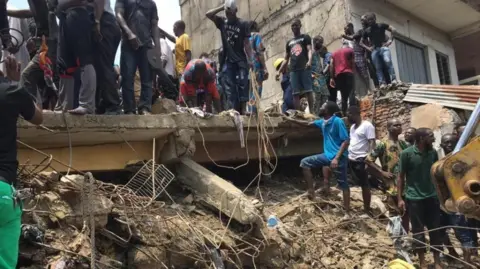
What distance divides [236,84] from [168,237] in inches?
127

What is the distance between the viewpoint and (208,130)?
21.7ft

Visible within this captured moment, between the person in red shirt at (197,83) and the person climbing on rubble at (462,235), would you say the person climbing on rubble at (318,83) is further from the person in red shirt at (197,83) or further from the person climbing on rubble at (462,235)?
the person climbing on rubble at (462,235)

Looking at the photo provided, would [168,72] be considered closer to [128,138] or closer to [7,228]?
[128,138]

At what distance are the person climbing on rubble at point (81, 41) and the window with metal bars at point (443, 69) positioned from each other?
10324 mm

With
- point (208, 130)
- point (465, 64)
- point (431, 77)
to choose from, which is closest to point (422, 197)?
point (208, 130)

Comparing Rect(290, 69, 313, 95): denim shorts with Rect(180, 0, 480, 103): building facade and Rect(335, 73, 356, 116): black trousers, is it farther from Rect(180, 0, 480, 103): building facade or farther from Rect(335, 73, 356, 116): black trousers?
Rect(180, 0, 480, 103): building facade

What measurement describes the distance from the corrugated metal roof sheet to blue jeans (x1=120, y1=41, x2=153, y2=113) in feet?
15.3

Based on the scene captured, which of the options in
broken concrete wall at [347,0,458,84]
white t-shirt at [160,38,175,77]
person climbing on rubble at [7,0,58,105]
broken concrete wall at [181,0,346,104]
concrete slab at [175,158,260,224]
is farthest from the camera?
broken concrete wall at [181,0,346,104]

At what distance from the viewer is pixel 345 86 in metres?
8.72

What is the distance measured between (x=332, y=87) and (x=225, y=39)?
2.37 metres

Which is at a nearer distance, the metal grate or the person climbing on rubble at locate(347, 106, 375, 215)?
the metal grate

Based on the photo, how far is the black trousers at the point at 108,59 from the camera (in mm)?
5594

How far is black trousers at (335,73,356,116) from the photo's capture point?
8641 mm

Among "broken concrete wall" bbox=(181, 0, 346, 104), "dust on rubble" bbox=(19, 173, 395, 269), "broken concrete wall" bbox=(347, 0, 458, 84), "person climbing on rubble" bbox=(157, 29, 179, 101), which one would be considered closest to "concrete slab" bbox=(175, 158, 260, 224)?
"dust on rubble" bbox=(19, 173, 395, 269)
